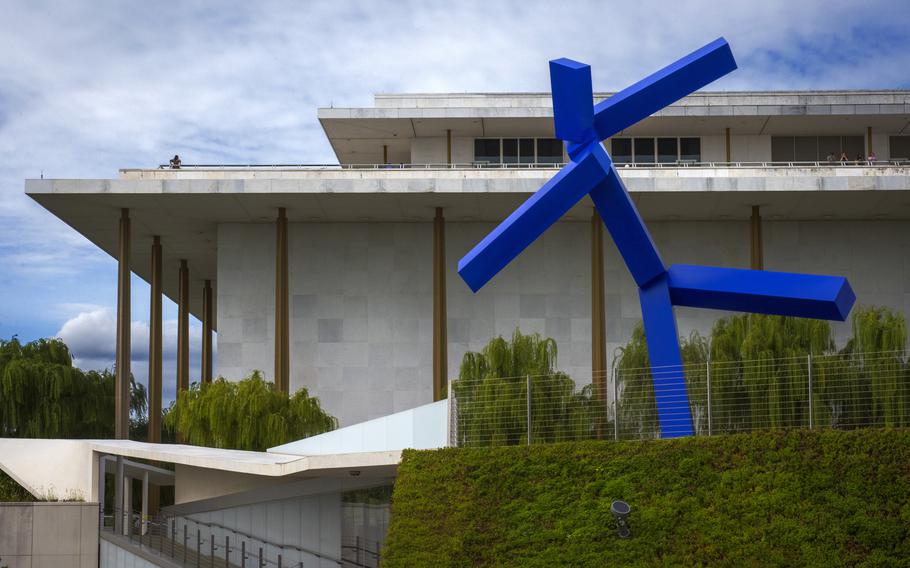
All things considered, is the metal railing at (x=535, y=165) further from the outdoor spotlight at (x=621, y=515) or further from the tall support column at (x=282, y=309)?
the outdoor spotlight at (x=621, y=515)

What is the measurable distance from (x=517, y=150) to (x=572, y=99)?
86.5 feet

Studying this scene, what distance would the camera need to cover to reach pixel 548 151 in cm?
4781

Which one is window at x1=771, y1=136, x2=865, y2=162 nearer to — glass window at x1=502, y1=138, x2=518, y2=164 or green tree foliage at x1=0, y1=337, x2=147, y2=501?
glass window at x1=502, y1=138, x2=518, y2=164

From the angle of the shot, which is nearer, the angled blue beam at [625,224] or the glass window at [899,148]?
the angled blue beam at [625,224]

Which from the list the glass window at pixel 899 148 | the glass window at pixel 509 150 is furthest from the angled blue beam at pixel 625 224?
the glass window at pixel 899 148

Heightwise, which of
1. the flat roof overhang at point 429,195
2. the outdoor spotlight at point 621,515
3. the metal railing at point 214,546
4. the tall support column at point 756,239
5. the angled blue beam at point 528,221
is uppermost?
the flat roof overhang at point 429,195

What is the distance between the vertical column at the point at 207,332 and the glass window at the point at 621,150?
2031 centimetres

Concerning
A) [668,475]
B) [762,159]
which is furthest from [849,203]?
[668,475]

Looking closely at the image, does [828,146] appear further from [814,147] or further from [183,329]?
[183,329]

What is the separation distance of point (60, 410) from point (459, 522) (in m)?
27.7

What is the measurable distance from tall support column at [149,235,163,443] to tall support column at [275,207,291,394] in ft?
19.1

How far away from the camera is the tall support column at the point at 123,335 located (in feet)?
136

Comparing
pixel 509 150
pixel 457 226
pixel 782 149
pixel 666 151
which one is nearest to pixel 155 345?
pixel 457 226

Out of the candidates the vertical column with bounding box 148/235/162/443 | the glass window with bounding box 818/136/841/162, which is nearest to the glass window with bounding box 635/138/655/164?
the glass window with bounding box 818/136/841/162
